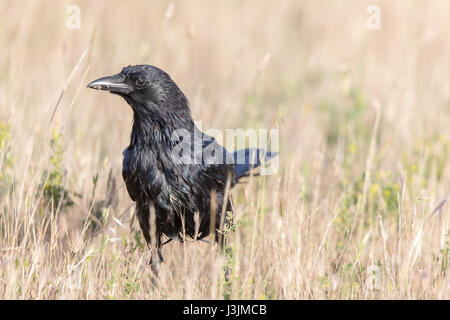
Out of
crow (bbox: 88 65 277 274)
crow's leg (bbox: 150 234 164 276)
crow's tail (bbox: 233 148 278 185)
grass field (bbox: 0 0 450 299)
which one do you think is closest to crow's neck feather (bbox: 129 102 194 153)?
crow (bbox: 88 65 277 274)

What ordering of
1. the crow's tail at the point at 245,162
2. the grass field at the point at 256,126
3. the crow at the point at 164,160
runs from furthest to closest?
the crow's tail at the point at 245,162, the crow at the point at 164,160, the grass field at the point at 256,126

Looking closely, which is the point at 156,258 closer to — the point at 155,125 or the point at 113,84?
the point at 155,125

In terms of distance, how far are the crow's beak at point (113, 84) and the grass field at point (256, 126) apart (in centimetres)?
17

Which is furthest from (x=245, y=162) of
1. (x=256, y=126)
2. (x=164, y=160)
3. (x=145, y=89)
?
(x=256, y=126)

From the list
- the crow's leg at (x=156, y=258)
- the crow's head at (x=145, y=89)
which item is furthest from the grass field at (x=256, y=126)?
the crow's head at (x=145, y=89)

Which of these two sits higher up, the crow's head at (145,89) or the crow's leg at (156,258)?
the crow's head at (145,89)

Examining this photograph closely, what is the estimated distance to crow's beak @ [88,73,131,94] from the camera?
4.18 m

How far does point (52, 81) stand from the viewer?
7508 mm

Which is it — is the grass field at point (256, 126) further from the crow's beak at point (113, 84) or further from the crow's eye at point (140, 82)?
the crow's eye at point (140, 82)

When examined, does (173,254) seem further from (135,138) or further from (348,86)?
(348,86)

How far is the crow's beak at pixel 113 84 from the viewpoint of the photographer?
418 cm

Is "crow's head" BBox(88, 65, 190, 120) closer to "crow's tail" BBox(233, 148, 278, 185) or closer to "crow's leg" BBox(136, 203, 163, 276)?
"crow's leg" BBox(136, 203, 163, 276)

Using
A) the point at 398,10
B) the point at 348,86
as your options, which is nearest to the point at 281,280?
the point at 348,86
